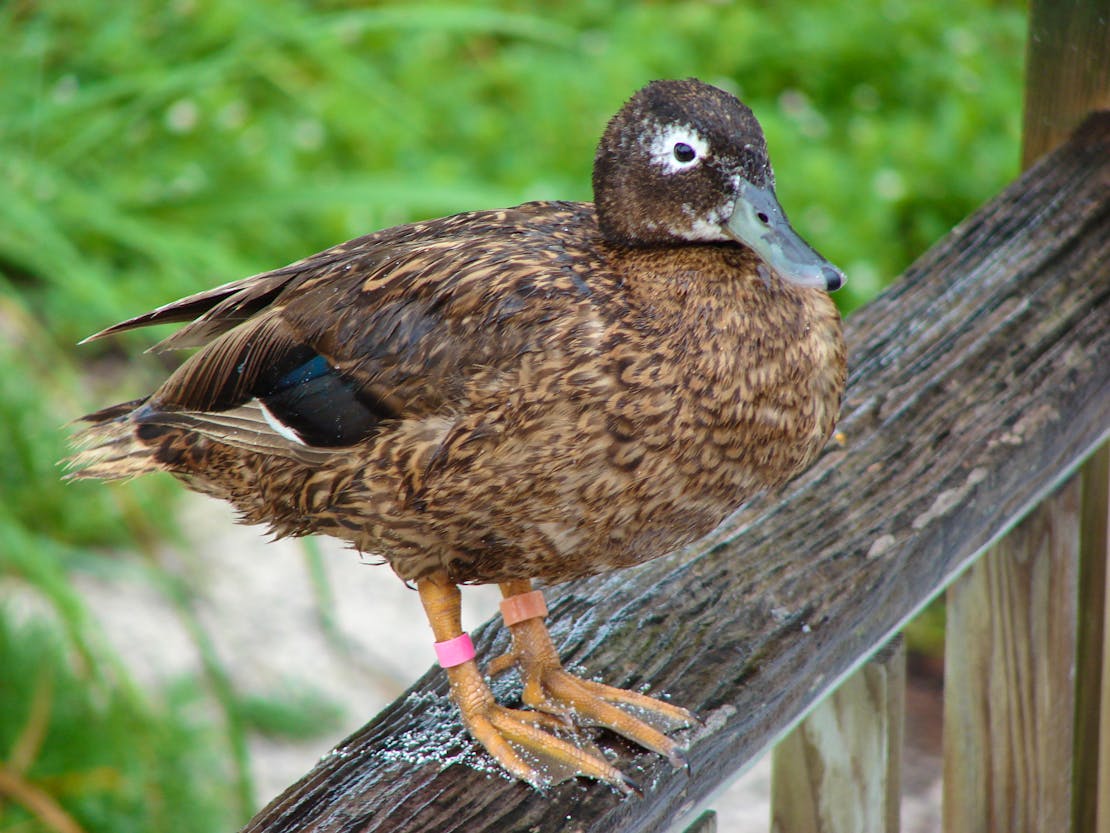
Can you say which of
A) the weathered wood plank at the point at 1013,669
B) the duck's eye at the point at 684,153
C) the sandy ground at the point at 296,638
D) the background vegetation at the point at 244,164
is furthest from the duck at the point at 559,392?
the sandy ground at the point at 296,638

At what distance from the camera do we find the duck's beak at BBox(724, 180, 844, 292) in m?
1.25

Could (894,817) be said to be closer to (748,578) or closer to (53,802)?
(748,578)

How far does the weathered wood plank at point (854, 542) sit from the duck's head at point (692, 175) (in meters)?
0.30

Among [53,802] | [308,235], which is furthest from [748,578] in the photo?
[308,235]

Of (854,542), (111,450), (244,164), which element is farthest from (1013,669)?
(244,164)

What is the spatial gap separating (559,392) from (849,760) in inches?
19.3

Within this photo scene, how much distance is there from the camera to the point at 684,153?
1318 mm

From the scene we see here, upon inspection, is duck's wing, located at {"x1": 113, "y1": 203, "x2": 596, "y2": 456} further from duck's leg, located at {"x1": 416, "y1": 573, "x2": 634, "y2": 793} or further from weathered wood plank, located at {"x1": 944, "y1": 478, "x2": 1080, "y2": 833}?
weathered wood plank, located at {"x1": 944, "y1": 478, "x2": 1080, "y2": 833}

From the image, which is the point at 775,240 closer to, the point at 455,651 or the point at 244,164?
the point at 455,651

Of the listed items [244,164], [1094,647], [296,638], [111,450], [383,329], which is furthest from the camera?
[244,164]

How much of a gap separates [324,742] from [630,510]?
237 centimetres

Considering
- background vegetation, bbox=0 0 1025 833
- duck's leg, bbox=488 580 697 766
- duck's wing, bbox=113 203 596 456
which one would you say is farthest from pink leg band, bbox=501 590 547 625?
background vegetation, bbox=0 0 1025 833

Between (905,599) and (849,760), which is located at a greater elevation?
(905,599)

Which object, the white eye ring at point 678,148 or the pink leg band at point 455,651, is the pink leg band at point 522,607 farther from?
the white eye ring at point 678,148
